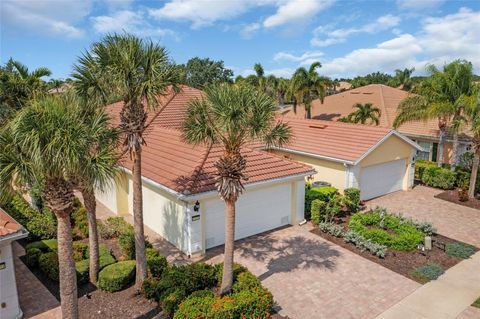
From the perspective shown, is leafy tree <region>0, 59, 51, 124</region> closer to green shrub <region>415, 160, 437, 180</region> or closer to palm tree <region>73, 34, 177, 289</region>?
palm tree <region>73, 34, 177, 289</region>

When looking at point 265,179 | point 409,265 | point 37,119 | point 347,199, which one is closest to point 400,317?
point 409,265

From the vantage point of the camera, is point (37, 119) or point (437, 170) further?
point (437, 170)

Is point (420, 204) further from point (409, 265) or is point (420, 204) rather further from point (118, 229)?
point (118, 229)

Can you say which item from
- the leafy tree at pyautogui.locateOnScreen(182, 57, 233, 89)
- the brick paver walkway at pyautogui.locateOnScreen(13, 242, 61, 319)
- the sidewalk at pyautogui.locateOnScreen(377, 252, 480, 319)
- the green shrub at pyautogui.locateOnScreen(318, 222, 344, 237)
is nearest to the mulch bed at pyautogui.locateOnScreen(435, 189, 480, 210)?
the sidewalk at pyautogui.locateOnScreen(377, 252, 480, 319)

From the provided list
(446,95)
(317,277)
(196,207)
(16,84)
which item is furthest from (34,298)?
(446,95)

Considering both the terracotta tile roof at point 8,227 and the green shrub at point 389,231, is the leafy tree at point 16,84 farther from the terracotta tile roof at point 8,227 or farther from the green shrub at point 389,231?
the green shrub at point 389,231

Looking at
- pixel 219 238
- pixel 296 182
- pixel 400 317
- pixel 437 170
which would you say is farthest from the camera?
pixel 437 170

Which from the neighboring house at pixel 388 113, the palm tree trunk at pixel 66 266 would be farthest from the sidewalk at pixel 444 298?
the neighboring house at pixel 388 113
